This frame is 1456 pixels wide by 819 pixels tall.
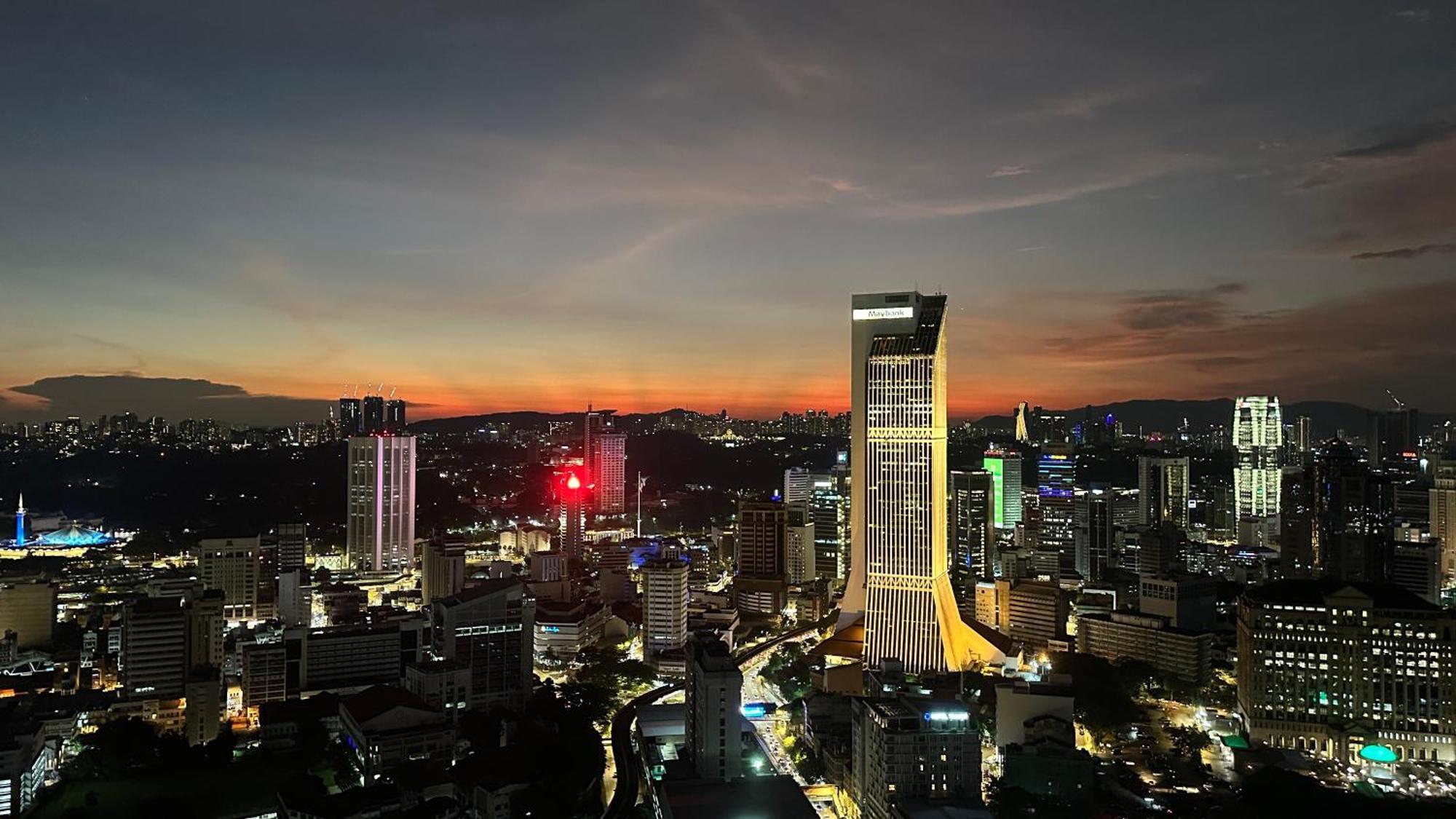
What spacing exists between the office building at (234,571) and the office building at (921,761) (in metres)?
16.1

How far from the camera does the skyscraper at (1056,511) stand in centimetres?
2427

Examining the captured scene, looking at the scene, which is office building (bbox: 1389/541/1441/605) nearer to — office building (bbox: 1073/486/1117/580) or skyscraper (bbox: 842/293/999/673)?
office building (bbox: 1073/486/1117/580)

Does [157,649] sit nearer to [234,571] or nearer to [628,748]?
[234,571]

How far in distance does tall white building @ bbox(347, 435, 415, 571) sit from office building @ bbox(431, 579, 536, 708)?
12.9m

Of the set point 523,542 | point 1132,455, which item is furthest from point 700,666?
point 1132,455

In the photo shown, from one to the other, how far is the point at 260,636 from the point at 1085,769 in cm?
1358

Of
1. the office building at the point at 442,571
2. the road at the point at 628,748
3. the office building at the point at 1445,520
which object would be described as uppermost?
the office building at the point at 1445,520

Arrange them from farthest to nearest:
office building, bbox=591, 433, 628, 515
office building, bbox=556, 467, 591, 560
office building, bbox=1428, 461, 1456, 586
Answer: office building, bbox=591, 433, 628, 515 < office building, bbox=556, 467, 591, 560 < office building, bbox=1428, 461, 1456, 586

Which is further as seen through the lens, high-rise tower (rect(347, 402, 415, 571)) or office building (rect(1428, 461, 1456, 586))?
high-rise tower (rect(347, 402, 415, 571))

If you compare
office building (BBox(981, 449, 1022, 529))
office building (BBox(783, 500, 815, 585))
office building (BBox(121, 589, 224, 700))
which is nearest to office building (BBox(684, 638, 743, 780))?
office building (BBox(121, 589, 224, 700))

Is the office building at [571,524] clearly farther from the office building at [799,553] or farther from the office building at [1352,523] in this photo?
the office building at [1352,523]

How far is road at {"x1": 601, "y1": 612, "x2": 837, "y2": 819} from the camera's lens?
34.1 ft

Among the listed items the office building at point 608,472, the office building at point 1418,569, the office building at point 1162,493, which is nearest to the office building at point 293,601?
the office building at point 608,472

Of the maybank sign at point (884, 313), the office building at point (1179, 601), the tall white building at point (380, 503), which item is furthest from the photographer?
the tall white building at point (380, 503)
